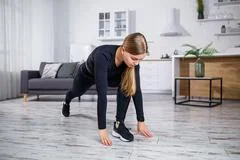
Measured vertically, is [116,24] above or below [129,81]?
above

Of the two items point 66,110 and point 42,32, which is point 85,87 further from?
point 42,32

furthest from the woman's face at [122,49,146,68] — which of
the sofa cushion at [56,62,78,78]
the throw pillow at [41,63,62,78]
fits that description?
the throw pillow at [41,63,62,78]

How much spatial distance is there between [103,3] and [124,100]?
4957 millimetres

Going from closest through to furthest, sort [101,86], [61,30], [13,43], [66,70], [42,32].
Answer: [101,86]
[66,70]
[13,43]
[42,32]
[61,30]

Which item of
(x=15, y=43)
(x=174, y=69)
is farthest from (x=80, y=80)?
(x=15, y=43)

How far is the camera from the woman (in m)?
1.53

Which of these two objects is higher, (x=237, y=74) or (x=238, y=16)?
(x=238, y=16)

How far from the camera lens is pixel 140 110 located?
190 cm

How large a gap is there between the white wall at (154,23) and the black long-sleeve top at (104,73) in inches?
167

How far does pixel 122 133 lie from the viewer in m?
1.84

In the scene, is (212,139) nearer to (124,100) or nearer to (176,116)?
(124,100)

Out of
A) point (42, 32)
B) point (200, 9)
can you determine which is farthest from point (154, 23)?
point (42, 32)

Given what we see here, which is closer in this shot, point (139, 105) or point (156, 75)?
point (139, 105)

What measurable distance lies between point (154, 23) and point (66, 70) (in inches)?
103
